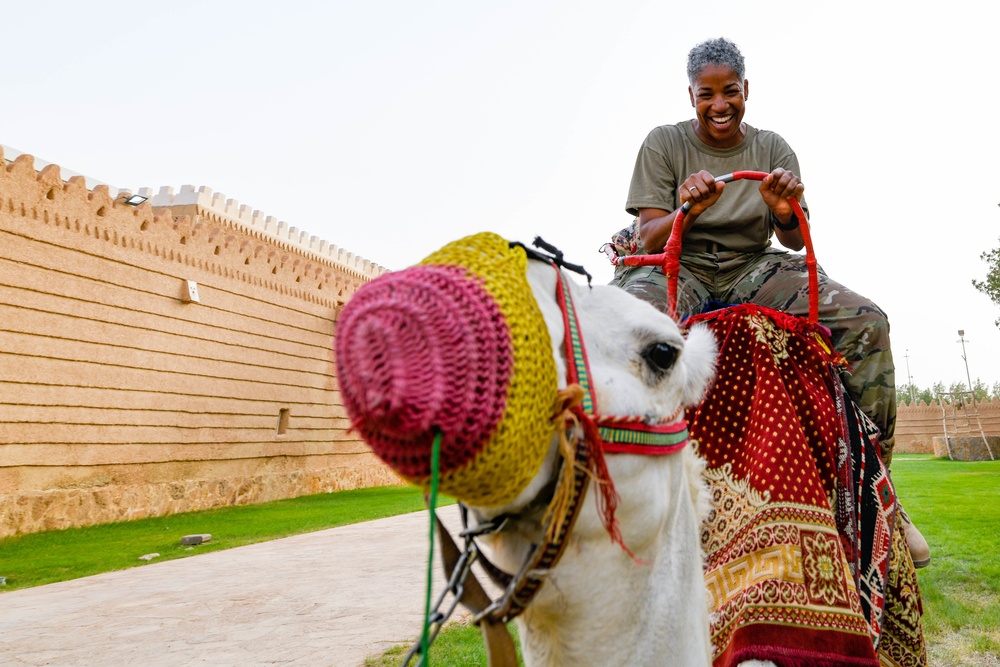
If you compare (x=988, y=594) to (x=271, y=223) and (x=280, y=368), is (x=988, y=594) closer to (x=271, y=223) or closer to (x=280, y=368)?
(x=280, y=368)

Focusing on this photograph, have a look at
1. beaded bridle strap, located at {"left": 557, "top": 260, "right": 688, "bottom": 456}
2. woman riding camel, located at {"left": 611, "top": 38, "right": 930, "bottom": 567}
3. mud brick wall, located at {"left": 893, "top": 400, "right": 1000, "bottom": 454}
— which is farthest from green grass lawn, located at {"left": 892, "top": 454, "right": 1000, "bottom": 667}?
mud brick wall, located at {"left": 893, "top": 400, "right": 1000, "bottom": 454}

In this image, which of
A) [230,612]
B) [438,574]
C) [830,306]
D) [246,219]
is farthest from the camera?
[246,219]

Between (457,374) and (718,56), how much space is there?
2.49m

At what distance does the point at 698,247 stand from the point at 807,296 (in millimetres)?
525

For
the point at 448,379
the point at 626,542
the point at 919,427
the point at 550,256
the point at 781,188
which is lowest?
the point at 919,427

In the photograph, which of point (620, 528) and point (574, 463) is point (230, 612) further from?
point (574, 463)

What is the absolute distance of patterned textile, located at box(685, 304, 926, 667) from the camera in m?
1.65

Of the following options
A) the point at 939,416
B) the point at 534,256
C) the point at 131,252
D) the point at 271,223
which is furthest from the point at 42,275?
the point at 939,416

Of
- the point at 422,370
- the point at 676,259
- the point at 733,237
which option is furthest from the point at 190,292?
the point at 422,370

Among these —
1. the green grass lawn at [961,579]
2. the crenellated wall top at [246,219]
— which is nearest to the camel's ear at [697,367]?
the green grass lawn at [961,579]

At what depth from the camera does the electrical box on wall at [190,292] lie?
1591cm

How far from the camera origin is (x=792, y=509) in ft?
5.87

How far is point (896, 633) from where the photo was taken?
2.29 meters

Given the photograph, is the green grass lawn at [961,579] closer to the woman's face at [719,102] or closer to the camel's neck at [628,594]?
the woman's face at [719,102]
